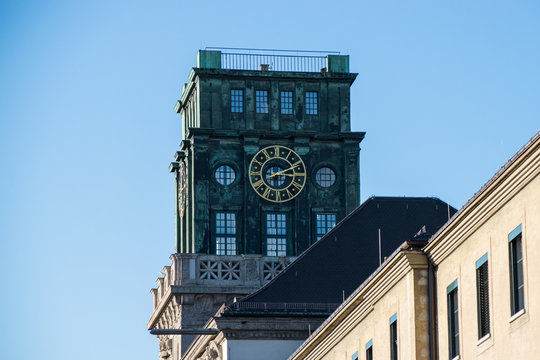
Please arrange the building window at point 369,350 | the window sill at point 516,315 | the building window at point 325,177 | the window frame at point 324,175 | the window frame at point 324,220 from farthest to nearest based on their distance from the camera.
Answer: the building window at point 325,177 < the window frame at point 324,175 < the window frame at point 324,220 < the building window at point 369,350 < the window sill at point 516,315

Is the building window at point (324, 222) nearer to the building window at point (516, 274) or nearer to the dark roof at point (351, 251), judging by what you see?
the dark roof at point (351, 251)

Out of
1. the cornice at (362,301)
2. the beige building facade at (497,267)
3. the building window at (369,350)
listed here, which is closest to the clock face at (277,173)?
the cornice at (362,301)

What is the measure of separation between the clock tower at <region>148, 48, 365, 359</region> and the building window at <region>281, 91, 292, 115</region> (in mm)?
52

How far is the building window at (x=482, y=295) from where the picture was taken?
131 ft

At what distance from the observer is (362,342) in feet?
166

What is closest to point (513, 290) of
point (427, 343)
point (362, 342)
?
point (427, 343)

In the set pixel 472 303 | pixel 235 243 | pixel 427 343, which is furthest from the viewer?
pixel 235 243

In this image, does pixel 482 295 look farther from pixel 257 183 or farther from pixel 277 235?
pixel 257 183

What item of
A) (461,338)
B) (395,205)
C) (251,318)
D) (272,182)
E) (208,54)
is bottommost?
(461,338)

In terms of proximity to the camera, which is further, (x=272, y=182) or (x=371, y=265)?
(x=272, y=182)

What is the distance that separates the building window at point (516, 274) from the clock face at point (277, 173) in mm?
58849

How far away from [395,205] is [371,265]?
3085 mm

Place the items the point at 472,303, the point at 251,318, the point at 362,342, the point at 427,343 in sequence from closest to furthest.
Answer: the point at 472,303 → the point at 427,343 → the point at 362,342 → the point at 251,318

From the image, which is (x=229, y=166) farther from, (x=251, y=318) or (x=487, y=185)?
(x=487, y=185)
